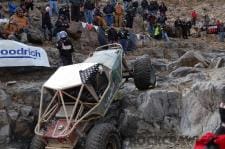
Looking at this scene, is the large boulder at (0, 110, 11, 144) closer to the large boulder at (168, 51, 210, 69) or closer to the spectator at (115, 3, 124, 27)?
the large boulder at (168, 51, 210, 69)

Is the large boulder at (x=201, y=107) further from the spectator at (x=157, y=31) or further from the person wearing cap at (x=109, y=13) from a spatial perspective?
the spectator at (x=157, y=31)

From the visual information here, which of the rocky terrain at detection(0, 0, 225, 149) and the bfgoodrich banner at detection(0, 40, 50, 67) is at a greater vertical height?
Answer: the bfgoodrich banner at detection(0, 40, 50, 67)

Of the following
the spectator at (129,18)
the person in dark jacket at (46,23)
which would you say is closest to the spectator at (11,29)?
the person in dark jacket at (46,23)

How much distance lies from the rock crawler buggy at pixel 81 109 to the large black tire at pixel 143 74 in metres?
0.94

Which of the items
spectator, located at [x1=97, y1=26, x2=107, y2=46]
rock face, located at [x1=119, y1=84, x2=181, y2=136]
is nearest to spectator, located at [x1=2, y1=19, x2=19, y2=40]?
spectator, located at [x1=97, y1=26, x2=107, y2=46]

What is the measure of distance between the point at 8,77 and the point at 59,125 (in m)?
5.48

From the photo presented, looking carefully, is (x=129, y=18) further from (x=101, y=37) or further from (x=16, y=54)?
(x=16, y=54)

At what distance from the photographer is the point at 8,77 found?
53.3 ft

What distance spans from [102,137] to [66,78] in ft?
6.17

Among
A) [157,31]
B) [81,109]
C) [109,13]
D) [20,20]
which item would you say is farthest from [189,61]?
[157,31]

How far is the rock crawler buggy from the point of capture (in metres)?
11.0

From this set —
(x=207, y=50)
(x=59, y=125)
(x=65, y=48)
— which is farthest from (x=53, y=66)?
(x=207, y=50)

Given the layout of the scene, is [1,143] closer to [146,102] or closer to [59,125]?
[59,125]

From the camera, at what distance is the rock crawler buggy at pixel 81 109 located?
36.1ft
